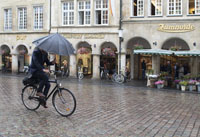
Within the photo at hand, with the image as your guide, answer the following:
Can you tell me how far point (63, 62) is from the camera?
2878cm

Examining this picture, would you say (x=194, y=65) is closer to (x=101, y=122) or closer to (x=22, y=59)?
(x=101, y=122)

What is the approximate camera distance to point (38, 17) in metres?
28.8

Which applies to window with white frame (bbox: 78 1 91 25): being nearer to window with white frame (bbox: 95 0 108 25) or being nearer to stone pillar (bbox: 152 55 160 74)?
window with white frame (bbox: 95 0 108 25)

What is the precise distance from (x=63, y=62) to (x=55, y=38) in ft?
68.4

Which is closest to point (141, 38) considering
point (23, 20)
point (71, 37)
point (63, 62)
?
point (71, 37)

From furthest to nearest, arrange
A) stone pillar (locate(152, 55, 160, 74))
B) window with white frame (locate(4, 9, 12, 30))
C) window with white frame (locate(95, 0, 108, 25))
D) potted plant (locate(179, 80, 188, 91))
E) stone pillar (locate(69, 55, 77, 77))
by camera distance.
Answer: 1. window with white frame (locate(4, 9, 12, 30))
2. stone pillar (locate(69, 55, 77, 77))
3. window with white frame (locate(95, 0, 108, 25))
4. stone pillar (locate(152, 55, 160, 74))
5. potted plant (locate(179, 80, 188, 91))

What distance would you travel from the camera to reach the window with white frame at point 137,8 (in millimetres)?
23500

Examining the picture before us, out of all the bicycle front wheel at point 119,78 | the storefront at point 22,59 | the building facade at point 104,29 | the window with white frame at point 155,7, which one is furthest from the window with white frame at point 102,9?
the storefront at point 22,59

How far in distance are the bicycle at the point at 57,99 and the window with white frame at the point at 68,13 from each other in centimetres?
1888

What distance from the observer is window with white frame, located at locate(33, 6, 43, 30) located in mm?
28578

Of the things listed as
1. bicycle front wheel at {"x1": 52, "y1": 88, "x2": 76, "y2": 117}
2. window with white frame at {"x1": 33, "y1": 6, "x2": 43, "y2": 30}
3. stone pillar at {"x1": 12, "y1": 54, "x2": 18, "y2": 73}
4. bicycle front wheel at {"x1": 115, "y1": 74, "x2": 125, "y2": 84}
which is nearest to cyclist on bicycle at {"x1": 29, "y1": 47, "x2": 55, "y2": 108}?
bicycle front wheel at {"x1": 52, "y1": 88, "x2": 76, "y2": 117}

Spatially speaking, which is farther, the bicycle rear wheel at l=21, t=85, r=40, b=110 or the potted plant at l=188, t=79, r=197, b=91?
the potted plant at l=188, t=79, r=197, b=91

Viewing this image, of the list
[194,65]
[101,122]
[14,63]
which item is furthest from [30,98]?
[14,63]

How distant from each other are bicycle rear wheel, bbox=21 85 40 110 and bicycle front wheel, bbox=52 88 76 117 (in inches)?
33.4
